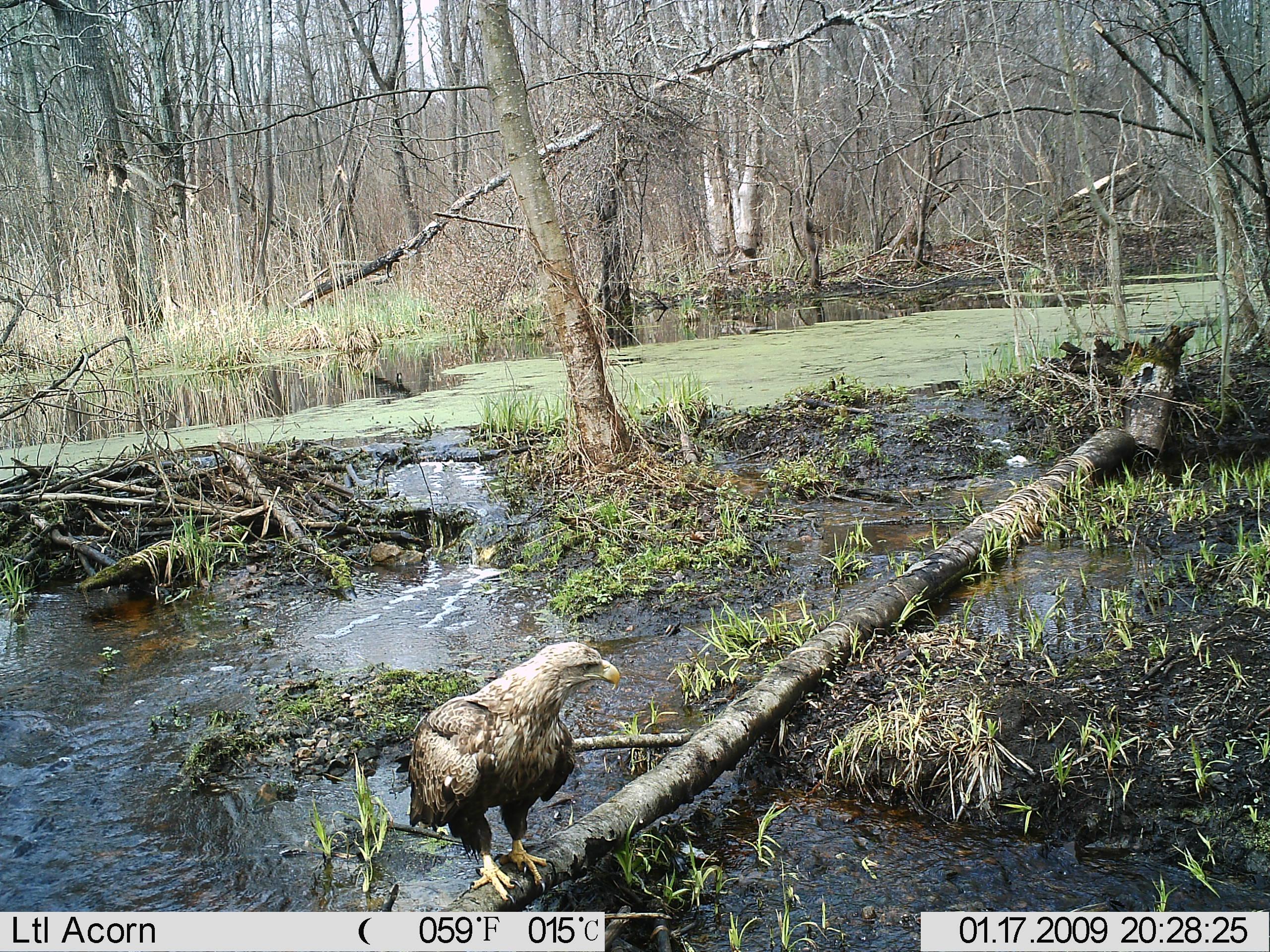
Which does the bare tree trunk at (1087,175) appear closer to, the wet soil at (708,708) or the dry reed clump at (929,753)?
the wet soil at (708,708)

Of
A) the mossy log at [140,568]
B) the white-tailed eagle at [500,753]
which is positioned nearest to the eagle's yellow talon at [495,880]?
the white-tailed eagle at [500,753]

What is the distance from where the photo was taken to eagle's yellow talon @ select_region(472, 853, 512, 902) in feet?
7.74

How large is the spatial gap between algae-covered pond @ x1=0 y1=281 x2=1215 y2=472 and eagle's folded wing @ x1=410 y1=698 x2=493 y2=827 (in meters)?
3.92

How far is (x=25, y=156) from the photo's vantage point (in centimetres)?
1411

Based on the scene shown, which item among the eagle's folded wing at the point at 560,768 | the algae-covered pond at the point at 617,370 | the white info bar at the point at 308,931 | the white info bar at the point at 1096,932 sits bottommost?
the white info bar at the point at 1096,932

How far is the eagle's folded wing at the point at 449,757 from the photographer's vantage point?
7.68 feet

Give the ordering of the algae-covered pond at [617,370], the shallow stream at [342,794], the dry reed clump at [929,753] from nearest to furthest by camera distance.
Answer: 1. the shallow stream at [342,794]
2. the dry reed clump at [929,753]
3. the algae-covered pond at [617,370]

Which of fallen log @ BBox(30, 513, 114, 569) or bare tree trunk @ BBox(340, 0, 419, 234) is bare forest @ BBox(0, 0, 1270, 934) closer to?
fallen log @ BBox(30, 513, 114, 569)

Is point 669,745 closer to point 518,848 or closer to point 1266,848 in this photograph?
point 518,848

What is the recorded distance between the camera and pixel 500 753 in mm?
2361

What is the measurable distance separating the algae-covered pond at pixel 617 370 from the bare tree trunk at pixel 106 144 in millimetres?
1041

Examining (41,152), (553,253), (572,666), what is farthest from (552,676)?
(41,152)

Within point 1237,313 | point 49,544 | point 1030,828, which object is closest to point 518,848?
point 1030,828

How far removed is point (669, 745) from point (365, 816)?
0.96 meters
